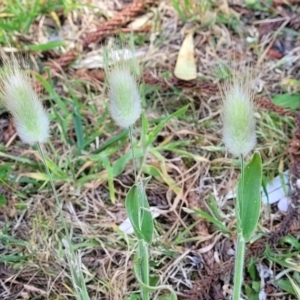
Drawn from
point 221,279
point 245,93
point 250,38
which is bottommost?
point 221,279

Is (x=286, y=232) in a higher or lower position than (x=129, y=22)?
lower

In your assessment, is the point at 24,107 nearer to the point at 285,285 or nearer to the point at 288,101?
the point at 285,285

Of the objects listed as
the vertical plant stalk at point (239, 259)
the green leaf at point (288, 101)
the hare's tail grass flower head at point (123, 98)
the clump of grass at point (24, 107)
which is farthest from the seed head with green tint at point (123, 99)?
Answer: the green leaf at point (288, 101)

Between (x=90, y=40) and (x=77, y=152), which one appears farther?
(x=90, y=40)

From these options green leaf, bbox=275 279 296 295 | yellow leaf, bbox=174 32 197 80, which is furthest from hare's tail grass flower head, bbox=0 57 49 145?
yellow leaf, bbox=174 32 197 80

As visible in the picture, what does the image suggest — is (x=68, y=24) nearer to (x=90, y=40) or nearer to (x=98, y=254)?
(x=90, y=40)

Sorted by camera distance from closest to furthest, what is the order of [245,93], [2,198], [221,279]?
[245,93] < [221,279] < [2,198]

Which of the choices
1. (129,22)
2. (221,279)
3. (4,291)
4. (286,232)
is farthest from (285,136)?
(4,291)
